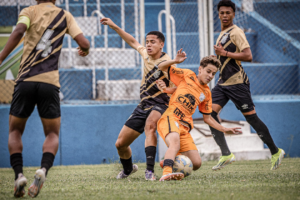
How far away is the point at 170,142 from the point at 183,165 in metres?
0.28

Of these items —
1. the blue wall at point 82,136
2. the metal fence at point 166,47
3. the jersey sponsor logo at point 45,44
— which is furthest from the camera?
the metal fence at point 166,47

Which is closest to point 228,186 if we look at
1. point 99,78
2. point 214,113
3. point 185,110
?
point 185,110

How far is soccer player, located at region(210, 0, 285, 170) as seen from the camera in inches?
189

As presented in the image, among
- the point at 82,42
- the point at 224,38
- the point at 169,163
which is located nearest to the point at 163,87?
the point at 169,163

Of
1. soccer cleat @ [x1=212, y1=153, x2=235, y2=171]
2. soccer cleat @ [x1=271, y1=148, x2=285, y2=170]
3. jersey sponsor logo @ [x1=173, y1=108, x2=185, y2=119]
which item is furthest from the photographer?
soccer cleat @ [x1=212, y1=153, x2=235, y2=171]

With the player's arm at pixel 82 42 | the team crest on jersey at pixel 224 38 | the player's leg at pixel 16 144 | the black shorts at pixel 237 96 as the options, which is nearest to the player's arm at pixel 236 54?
the team crest on jersey at pixel 224 38

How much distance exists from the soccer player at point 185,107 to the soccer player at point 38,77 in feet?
4.00

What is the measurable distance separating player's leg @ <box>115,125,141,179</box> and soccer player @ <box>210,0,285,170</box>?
121cm

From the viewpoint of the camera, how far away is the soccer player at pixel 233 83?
15.7ft

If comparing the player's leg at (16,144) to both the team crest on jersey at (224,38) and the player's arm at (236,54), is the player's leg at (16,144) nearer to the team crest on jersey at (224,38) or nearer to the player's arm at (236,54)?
the player's arm at (236,54)

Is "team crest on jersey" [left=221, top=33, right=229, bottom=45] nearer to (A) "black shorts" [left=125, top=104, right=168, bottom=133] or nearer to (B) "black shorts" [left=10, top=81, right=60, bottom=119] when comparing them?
(A) "black shorts" [left=125, top=104, right=168, bottom=133]

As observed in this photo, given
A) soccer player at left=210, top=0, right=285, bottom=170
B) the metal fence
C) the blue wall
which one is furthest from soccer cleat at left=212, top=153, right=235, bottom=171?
the metal fence

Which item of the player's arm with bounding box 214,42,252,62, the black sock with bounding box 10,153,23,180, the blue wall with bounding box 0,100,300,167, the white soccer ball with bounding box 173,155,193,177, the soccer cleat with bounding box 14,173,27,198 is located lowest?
the blue wall with bounding box 0,100,300,167

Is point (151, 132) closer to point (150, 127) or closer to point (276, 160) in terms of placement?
point (150, 127)
